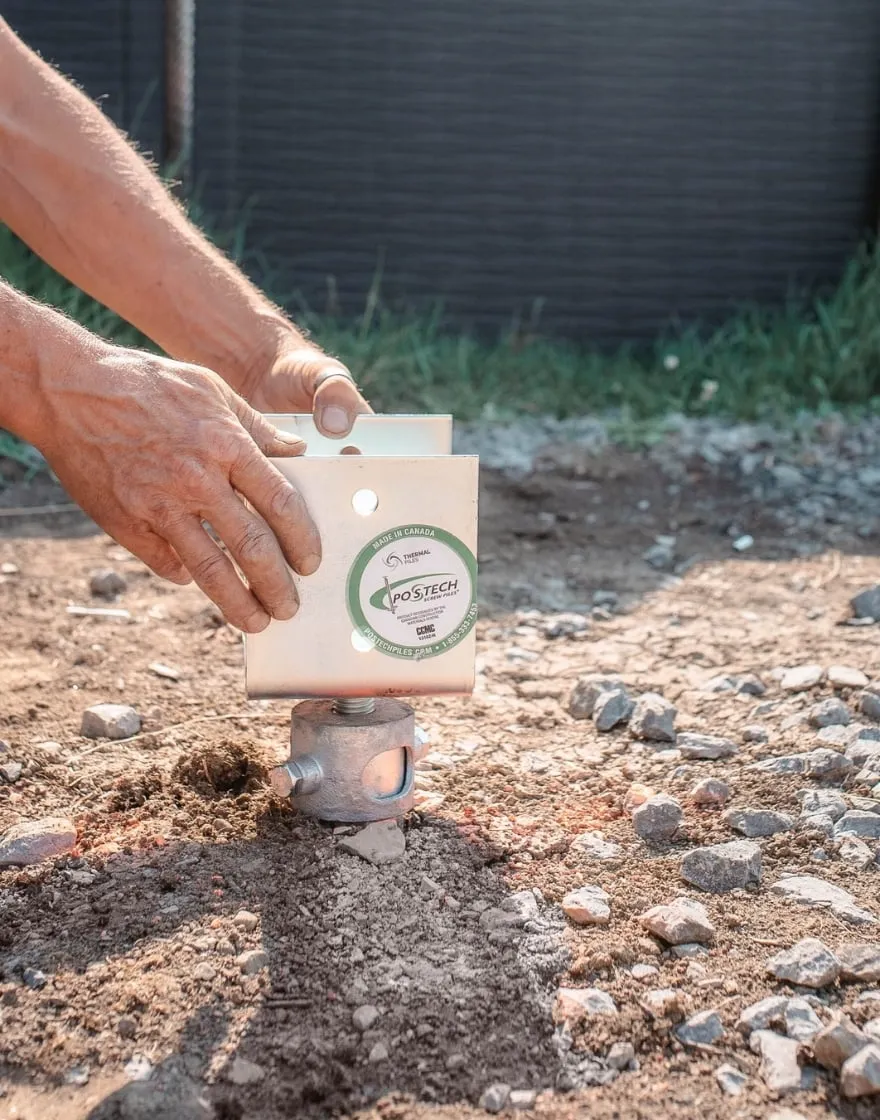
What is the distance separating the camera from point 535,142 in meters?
4.77

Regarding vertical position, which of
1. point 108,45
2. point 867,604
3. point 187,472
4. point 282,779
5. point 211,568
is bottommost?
point 867,604

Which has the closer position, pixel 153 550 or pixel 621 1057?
pixel 621 1057

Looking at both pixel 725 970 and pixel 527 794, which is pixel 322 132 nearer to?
pixel 527 794

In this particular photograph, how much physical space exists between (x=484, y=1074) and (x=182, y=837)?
0.57 m

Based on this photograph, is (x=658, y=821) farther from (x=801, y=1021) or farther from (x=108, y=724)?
(x=108, y=724)

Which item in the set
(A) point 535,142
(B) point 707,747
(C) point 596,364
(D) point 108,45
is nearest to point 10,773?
(B) point 707,747

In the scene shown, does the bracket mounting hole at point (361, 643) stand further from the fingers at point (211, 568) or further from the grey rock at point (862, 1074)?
the grey rock at point (862, 1074)

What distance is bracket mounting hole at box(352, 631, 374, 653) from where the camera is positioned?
149 cm

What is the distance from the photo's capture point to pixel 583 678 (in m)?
2.25

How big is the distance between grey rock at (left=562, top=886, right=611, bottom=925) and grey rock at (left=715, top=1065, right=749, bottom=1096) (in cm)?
26

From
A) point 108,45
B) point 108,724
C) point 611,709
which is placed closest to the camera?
point 108,724

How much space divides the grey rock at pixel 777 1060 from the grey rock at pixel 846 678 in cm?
103

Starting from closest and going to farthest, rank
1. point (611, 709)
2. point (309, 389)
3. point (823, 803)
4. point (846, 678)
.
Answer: point (823, 803)
point (309, 389)
point (611, 709)
point (846, 678)

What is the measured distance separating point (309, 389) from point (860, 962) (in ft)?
3.61
